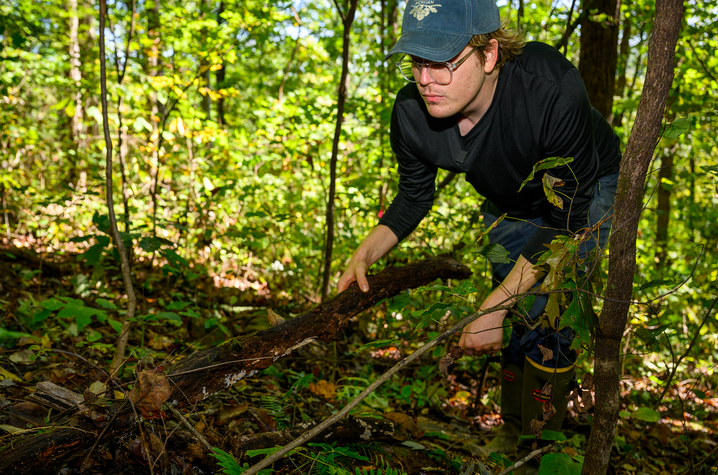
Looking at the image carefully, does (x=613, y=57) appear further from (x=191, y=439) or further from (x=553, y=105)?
(x=191, y=439)

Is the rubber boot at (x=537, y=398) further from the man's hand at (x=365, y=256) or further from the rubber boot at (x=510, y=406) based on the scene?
the man's hand at (x=365, y=256)

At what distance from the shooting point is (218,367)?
69.4 inches

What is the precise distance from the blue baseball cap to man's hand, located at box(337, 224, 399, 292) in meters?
0.96

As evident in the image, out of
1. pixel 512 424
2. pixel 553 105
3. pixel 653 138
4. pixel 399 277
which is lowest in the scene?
pixel 512 424

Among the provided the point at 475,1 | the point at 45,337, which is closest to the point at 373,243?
the point at 475,1

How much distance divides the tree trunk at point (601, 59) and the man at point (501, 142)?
2805 mm

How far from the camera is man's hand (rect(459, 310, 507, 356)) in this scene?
1923 mm

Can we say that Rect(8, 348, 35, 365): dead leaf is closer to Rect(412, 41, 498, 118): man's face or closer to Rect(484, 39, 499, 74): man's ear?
Rect(412, 41, 498, 118): man's face

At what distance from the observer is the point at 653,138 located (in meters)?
1.33

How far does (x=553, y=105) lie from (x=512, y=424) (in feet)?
5.81

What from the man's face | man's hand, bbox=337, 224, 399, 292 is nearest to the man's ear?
the man's face

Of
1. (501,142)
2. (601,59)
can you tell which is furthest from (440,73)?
(601,59)

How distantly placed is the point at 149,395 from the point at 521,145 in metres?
1.79

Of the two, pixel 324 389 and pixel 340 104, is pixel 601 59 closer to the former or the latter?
pixel 340 104
